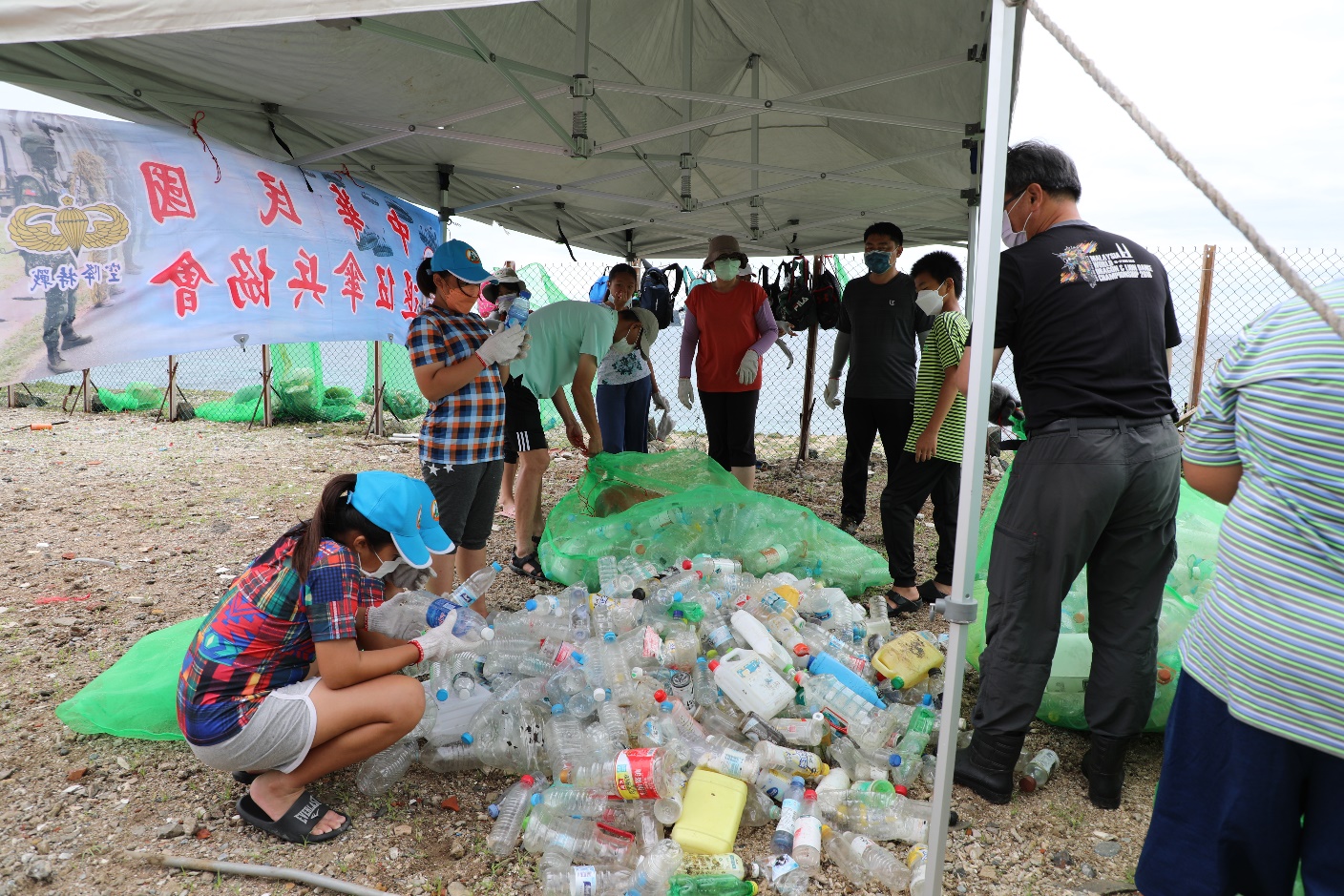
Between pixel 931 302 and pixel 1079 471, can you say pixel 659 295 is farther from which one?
pixel 1079 471

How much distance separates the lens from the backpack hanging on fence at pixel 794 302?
701 centimetres

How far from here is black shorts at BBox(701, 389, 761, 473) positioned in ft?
17.4

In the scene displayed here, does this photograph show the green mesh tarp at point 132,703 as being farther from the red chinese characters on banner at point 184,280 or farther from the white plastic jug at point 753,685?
the white plastic jug at point 753,685

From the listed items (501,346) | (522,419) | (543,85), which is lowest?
(522,419)

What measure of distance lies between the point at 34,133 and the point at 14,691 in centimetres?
208

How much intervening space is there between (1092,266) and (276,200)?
11.0 ft

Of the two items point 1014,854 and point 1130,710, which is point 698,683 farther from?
point 1130,710

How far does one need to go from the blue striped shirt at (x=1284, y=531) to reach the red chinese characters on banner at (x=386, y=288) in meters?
3.82

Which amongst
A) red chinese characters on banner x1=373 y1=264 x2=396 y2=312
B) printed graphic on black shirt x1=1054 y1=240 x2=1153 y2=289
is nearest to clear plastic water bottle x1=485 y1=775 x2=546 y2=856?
printed graphic on black shirt x1=1054 y1=240 x2=1153 y2=289

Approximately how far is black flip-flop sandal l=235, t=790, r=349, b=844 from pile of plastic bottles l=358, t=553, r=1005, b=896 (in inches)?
8.3

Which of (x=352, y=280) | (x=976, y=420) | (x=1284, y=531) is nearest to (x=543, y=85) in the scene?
(x=352, y=280)

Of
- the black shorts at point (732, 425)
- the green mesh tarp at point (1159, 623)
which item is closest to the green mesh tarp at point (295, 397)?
the black shorts at point (732, 425)

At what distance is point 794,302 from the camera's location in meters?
7.03

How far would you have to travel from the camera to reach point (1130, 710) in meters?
2.34
